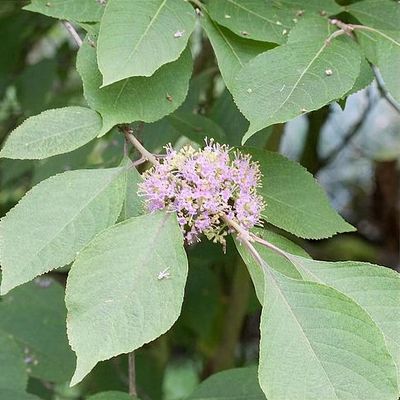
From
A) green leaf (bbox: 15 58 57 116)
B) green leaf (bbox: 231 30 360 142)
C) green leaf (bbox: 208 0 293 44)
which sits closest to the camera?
green leaf (bbox: 231 30 360 142)

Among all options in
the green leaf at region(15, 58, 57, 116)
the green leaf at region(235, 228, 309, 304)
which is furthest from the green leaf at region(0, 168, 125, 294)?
the green leaf at region(15, 58, 57, 116)

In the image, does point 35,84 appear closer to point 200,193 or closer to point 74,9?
point 74,9

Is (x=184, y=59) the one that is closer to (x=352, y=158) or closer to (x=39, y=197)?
(x=39, y=197)

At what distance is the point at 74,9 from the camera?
804 mm

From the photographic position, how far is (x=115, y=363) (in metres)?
1.54

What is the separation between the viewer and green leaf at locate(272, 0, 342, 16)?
2.73 feet

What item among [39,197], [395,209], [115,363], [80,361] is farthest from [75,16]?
[395,209]

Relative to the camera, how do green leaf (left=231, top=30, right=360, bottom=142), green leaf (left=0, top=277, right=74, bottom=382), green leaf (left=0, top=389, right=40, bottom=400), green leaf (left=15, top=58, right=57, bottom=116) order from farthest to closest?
green leaf (left=15, top=58, right=57, bottom=116), green leaf (left=0, top=277, right=74, bottom=382), green leaf (left=0, top=389, right=40, bottom=400), green leaf (left=231, top=30, right=360, bottom=142)

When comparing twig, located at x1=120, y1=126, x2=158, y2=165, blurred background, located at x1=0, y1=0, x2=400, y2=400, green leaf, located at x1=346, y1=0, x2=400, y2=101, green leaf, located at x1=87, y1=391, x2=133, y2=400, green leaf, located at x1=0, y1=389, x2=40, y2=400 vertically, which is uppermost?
green leaf, located at x1=346, y1=0, x2=400, y2=101

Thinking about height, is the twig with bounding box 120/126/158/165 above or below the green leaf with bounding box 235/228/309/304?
above

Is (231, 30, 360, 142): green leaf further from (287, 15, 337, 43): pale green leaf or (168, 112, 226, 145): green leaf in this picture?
(168, 112, 226, 145): green leaf

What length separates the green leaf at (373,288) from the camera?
0.60 meters

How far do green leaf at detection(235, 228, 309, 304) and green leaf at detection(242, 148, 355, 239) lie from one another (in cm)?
3

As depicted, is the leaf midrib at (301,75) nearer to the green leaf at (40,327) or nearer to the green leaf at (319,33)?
the green leaf at (319,33)
